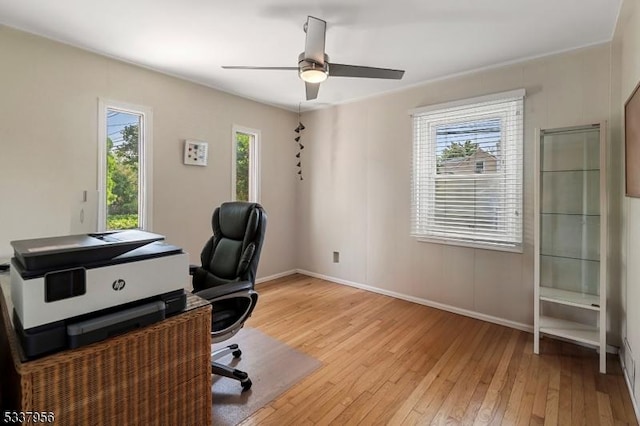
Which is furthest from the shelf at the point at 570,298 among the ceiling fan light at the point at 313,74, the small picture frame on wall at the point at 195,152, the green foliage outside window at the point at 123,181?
the green foliage outside window at the point at 123,181

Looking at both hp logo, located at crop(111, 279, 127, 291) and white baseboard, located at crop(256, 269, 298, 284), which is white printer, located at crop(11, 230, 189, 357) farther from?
white baseboard, located at crop(256, 269, 298, 284)

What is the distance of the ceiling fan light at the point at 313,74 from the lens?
2042 millimetres

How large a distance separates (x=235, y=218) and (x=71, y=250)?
1.25m

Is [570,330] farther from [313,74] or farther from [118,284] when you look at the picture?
[118,284]

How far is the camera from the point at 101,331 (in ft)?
3.43

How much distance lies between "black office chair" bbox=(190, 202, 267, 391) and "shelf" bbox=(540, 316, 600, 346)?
2.25 m

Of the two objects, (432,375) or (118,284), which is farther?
(432,375)

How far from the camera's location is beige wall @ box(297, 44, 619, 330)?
257 centimetres

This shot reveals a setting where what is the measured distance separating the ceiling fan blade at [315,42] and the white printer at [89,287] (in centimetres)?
149

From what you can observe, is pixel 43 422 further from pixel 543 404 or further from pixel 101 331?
pixel 543 404

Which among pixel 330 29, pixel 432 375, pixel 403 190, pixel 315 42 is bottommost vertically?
pixel 432 375

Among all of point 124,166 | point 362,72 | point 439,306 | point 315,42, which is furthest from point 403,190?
point 124,166

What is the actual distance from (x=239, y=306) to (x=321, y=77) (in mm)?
1615

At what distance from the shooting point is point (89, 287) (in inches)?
Result: 40.9
